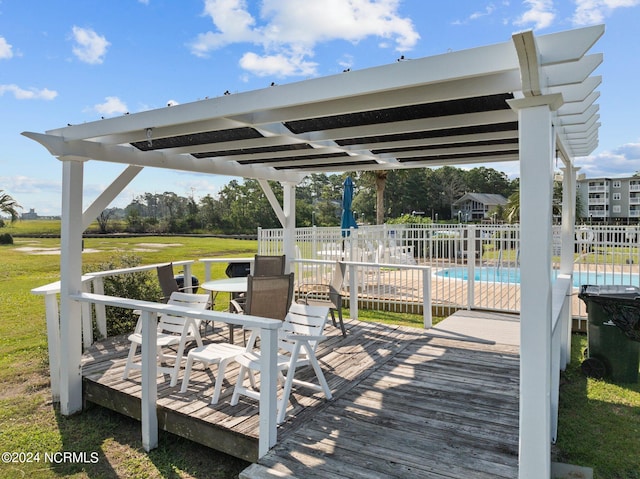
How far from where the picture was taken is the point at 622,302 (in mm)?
4332

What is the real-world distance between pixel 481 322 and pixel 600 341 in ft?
6.16

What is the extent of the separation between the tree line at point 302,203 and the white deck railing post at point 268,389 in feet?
54.6

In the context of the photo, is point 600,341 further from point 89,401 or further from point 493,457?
point 89,401

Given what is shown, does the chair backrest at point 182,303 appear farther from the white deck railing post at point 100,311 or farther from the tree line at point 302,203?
the tree line at point 302,203

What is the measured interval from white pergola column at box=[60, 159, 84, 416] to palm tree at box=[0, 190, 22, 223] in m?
15.3

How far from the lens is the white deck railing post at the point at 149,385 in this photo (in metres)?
3.54

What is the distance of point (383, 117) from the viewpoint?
355cm

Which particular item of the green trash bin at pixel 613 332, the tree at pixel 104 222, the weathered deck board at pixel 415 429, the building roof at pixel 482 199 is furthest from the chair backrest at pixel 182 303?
Answer: the building roof at pixel 482 199

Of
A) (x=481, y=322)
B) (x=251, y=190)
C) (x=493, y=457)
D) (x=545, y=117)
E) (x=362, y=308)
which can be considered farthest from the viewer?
(x=251, y=190)

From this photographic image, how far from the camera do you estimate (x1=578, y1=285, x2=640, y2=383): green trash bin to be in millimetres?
4348

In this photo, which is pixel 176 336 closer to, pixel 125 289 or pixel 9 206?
pixel 125 289

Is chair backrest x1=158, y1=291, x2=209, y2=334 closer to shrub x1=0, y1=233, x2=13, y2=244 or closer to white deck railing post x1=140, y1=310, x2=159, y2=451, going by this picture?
white deck railing post x1=140, y1=310, x2=159, y2=451

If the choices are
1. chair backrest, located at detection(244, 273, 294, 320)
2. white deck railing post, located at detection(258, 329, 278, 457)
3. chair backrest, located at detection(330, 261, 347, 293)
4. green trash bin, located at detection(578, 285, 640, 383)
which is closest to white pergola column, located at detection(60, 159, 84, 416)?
chair backrest, located at detection(244, 273, 294, 320)

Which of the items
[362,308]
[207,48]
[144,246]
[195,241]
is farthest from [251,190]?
[362,308]
